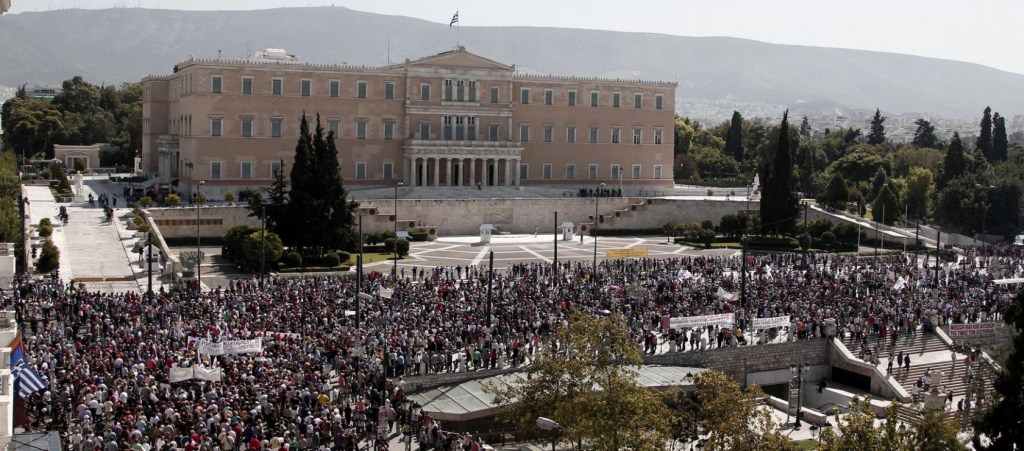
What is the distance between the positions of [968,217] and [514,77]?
29.1 meters

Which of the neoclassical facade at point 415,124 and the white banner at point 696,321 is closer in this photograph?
the white banner at point 696,321

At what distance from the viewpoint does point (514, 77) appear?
78.2 metres

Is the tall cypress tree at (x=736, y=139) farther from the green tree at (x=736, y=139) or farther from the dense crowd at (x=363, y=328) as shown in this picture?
the dense crowd at (x=363, y=328)

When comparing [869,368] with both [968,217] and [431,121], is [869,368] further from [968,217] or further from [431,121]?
[431,121]

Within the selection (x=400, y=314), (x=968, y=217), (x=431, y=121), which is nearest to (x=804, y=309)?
(x=400, y=314)

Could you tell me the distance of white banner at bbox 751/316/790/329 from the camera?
125 feet

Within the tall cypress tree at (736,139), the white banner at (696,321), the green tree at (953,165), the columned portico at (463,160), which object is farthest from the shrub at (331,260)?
the tall cypress tree at (736,139)

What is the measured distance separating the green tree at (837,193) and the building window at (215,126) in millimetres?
36206

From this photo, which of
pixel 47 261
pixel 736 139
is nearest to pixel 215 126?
pixel 47 261

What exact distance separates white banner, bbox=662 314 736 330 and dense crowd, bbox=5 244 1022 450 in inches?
14.9

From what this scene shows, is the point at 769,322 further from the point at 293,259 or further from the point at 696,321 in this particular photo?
the point at 293,259

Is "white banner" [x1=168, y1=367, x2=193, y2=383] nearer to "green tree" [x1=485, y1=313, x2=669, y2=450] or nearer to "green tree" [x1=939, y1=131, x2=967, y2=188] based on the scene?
"green tree" [x1=485, y1=313, x2=669, y2=450]

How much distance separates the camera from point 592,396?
2514 cm

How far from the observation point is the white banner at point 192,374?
27000 mm
